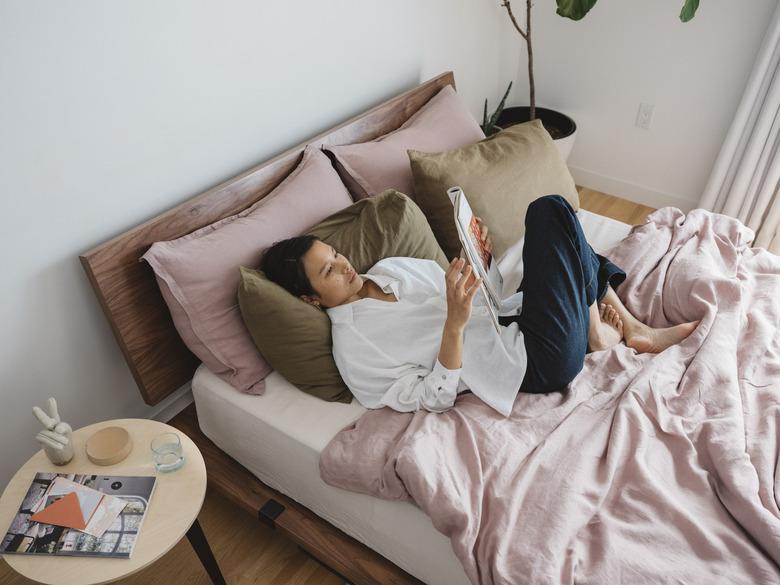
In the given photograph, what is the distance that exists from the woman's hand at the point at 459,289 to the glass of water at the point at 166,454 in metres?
0.65

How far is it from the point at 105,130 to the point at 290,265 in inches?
20.3

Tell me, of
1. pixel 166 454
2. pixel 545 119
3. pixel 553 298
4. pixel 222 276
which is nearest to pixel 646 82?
pixel 545 119

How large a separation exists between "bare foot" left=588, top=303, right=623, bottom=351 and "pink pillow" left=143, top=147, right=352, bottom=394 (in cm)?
82

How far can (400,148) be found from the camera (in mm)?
1936

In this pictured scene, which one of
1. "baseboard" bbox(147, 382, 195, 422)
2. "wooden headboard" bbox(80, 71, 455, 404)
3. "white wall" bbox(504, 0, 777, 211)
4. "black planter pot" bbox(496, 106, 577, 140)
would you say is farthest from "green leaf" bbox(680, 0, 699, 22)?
"baseboard" bbox(147, 382, 195, 422)

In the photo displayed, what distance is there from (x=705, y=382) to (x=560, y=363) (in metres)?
0.33

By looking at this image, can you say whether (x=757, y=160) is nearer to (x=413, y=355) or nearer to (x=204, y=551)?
(x=413, y=355)

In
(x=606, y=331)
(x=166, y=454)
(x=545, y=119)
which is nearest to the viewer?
(x=166, y=454)

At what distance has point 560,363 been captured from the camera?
1.41 meters

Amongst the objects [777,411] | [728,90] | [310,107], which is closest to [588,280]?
[777,411]

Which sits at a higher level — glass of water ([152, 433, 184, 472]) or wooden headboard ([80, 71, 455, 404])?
wooden headboard ([80, 71, 455, 404])

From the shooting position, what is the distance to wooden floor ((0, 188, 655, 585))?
1.54m

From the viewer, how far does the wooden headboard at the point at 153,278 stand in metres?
1.40

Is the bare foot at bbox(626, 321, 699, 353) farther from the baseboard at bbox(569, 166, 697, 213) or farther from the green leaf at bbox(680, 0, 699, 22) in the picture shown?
the baseboard at bbox(569, 166, 697, 213)
